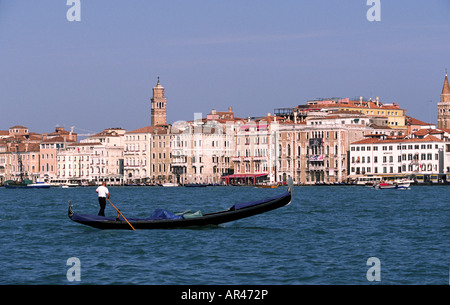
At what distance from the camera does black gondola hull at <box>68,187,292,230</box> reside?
2390cm

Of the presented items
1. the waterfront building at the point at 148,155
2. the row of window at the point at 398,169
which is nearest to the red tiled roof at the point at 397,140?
the row of window at the point at 398,169

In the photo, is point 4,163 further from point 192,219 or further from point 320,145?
point 192,219

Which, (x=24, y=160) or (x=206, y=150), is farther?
(x=24, y=160)

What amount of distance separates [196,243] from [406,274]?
6.56m

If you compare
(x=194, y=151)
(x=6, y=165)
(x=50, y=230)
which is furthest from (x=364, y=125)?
(x=50, y=230)

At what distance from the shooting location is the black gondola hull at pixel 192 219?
23905 millimetres

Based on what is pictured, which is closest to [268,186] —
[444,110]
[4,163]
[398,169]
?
[398,169]

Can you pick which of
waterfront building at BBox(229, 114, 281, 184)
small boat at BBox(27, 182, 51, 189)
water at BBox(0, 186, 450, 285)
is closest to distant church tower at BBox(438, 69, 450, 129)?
waterfront building at BBox(229, 114, 281, 184)

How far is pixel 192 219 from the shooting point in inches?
950

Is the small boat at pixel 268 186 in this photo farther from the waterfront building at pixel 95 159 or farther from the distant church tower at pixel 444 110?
the distant church tower at pixel 444 110

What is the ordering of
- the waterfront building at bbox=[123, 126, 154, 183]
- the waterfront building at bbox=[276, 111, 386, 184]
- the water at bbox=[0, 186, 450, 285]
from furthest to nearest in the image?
the waterfront building at bbox=[123, 126, 154, 183] < the waterfront building at bbox=[276, 111, 386, 184] < the water at bbox=[0, 186, 450, 285]

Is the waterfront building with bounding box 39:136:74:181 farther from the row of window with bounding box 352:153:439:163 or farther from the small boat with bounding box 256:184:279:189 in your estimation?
the row of window with bounding box 352:153:439:163

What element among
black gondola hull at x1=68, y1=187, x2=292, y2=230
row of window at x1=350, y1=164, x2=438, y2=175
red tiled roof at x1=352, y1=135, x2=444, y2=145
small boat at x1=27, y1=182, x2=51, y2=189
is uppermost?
red tiled roof at x1=352, y1=135, x2=444, y2=145

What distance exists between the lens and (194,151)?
111000mm
